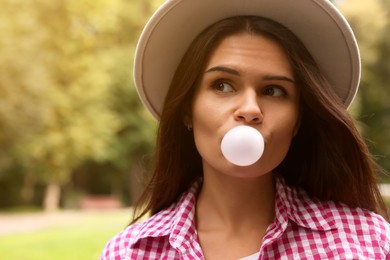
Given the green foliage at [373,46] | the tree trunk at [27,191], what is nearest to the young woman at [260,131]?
the green foliage at [373,46]

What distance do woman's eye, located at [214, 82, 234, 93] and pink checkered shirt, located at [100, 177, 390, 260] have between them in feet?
0.75

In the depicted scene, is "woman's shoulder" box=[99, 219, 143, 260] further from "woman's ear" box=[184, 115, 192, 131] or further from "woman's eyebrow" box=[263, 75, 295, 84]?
"woman's eyebrow" box=[263, 75, 295, 84]

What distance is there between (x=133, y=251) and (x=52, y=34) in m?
5.70

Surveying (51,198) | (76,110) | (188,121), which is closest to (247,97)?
(188,121)

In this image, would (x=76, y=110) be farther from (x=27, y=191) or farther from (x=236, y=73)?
(x=236, y=73)

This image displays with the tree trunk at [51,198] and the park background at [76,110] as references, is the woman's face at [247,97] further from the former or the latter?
the tree trunk at [51,198]

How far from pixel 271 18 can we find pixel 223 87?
0.52 ft

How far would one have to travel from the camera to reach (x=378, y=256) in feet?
2.91

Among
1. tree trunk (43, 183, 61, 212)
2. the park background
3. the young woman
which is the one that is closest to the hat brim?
the young woman

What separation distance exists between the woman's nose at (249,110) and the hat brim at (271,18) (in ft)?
0.57

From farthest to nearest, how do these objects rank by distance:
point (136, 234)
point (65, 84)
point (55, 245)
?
point (65, 84) < point (55, 245) < point (136, 234)

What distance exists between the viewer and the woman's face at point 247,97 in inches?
34.4

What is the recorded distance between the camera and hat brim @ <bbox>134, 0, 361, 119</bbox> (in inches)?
37.1

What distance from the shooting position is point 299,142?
107 centimetres
